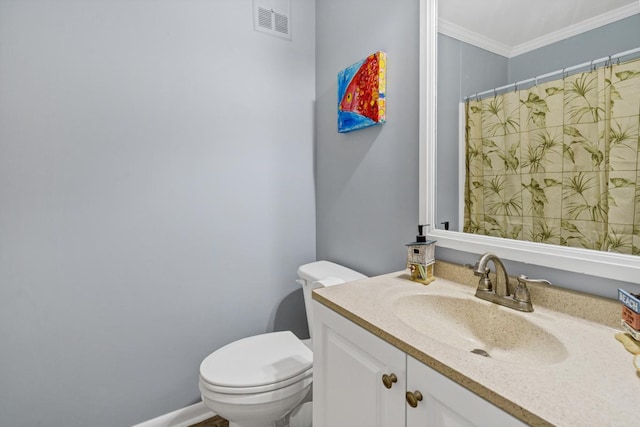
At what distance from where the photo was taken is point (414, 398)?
643 mm

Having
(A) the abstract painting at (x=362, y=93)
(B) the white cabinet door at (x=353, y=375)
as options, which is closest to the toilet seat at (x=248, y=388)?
(B) the white cabinet door at (x=353, y=375)

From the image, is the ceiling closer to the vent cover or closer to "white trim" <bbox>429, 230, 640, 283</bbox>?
"white trim" <bbox>429, 230, 640, 283</bbox>

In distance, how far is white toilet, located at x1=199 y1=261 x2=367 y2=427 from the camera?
112 cm

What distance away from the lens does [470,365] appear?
0.57 metres

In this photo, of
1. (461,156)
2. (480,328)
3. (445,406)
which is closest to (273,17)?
(461,156)

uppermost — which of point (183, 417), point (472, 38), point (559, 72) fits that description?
point (472, 38)

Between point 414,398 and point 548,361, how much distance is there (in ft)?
1.10

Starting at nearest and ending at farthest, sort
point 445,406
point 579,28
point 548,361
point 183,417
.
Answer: point 445,406, point 548,361, point 579,28, point 183,417

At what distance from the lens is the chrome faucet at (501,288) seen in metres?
0.84

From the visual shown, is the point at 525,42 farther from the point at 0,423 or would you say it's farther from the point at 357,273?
the point at 0,423

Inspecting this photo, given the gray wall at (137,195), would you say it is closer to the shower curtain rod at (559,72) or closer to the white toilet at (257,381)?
the white toilet at (257,381)

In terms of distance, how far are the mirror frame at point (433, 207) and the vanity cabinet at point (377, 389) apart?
1.74ft

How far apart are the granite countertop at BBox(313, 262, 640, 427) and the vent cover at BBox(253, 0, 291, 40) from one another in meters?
1.54

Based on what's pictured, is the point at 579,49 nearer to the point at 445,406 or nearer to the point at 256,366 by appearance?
the point at 445,406
